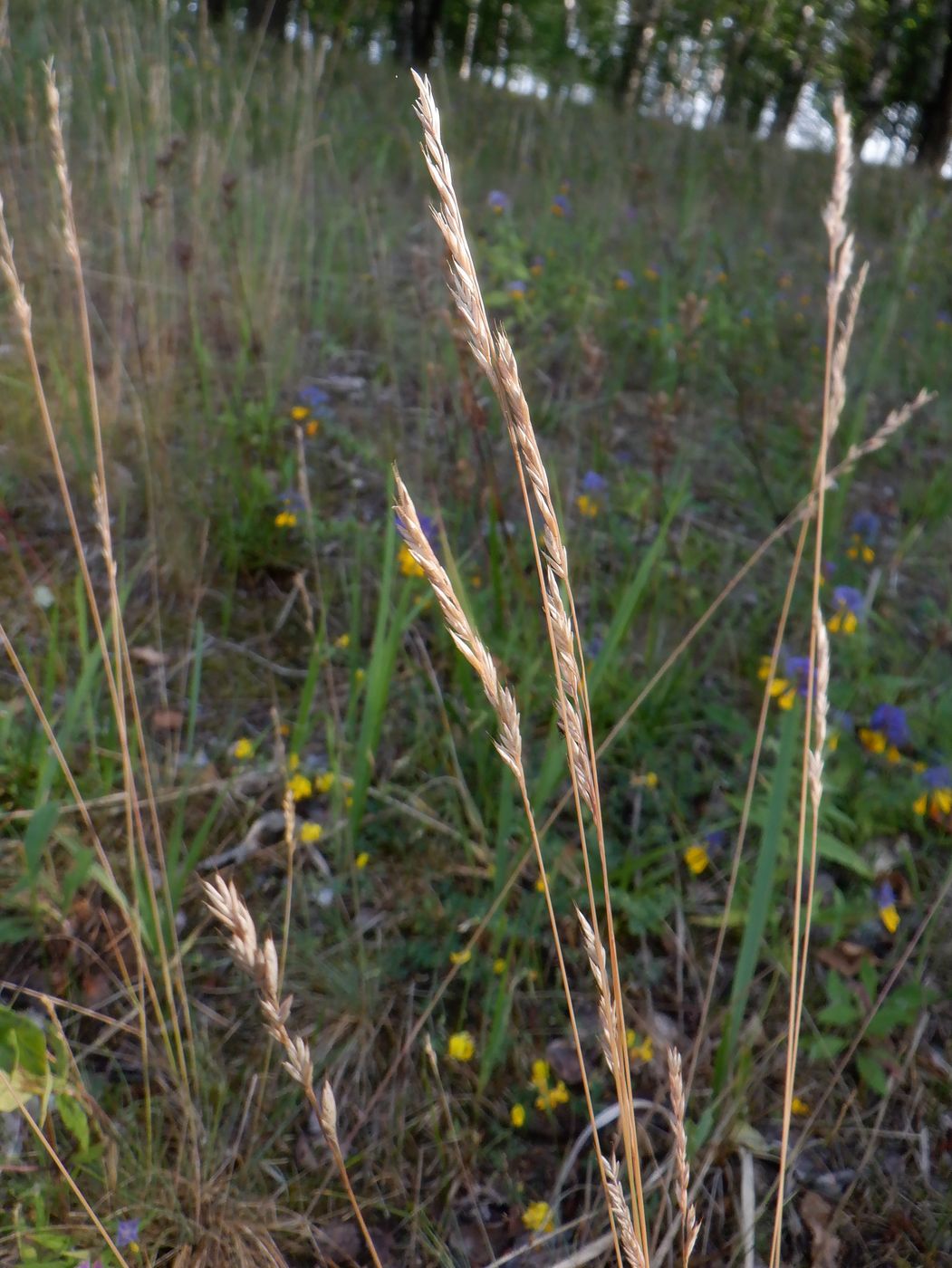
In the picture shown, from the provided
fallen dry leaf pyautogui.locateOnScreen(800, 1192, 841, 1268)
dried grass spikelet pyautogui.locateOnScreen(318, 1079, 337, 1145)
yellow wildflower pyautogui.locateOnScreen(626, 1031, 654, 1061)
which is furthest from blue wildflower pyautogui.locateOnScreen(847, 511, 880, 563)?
dried grass spikelet pyautogui.locateOnScreen(318, 1079, 337, 1145)

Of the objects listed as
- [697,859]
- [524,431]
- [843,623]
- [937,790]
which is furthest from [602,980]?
[843,623]

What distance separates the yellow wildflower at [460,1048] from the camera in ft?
4.26

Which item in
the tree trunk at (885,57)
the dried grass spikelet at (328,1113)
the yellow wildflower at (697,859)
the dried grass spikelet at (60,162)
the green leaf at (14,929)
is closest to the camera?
the dried grass spikelet at (328,1113)

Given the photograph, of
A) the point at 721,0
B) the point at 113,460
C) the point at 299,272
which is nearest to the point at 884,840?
the point at 113,460

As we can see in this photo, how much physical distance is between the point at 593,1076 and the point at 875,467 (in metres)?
2.64

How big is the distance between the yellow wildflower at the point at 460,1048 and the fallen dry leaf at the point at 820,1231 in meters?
0.52

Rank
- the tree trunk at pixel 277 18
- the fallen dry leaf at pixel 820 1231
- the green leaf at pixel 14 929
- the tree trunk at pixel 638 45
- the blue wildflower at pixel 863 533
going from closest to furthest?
the fallen dry leaf at pixel 820 1231
the green leaf at pixel 14 929
the blue wildflower at pixel 863 533
the tree trunk at pixel 277 18
the tree trunk at pixel 638 45

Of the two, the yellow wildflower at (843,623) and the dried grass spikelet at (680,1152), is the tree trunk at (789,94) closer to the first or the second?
the yellow wildflower at (843,623)

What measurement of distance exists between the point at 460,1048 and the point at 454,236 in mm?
1168

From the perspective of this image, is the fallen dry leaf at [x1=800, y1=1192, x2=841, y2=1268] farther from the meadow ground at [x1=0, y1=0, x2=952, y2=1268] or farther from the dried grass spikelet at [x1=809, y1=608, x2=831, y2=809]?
→ the dried grass spikelet at [x1=809, y1=608, x2=831, y2=809]

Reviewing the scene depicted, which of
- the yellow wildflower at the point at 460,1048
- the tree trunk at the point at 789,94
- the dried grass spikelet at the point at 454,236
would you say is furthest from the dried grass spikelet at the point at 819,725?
the tree trunk at the point at 789,94

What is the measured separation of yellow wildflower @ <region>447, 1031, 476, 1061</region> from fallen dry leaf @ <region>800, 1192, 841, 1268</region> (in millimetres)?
524

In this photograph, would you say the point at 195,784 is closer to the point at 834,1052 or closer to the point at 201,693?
the point at 201,693

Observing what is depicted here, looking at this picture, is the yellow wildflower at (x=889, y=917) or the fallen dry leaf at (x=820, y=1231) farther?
the yellow wildflower at (x=889, y=917)
